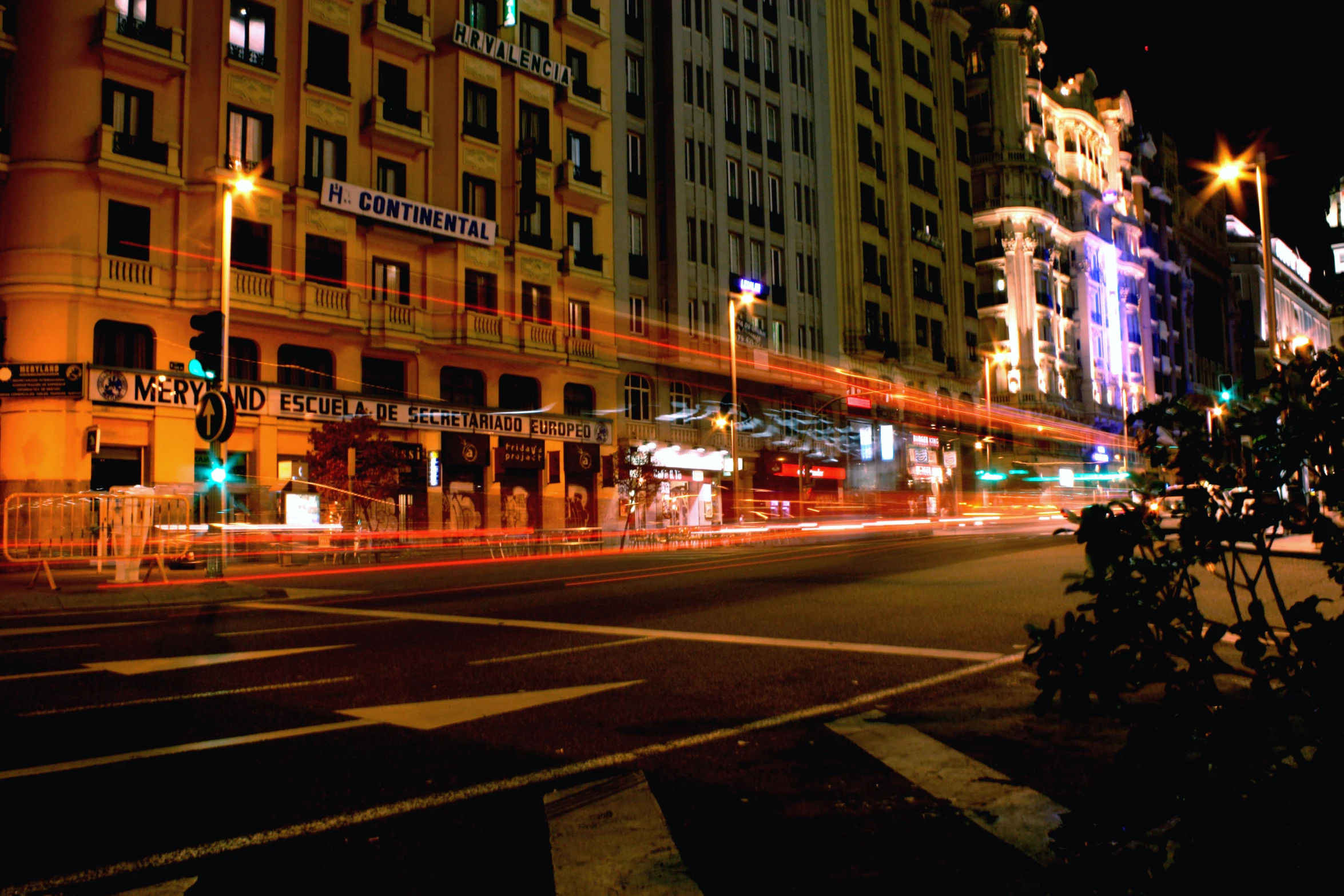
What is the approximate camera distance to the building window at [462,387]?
32.9 m

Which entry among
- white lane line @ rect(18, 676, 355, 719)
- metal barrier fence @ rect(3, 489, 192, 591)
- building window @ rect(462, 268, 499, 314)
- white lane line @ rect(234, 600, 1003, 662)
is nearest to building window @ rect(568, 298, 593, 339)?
building window @ rect(462, 268, 499, 314)

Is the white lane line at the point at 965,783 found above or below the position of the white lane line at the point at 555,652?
below

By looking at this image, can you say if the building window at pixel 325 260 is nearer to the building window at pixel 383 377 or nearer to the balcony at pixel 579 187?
the building window at pixel 383 377

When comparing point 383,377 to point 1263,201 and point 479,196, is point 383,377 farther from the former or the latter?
point 1263,201

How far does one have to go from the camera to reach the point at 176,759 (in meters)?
4.74

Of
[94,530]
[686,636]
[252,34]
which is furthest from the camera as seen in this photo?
[252,34]

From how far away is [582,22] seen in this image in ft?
123

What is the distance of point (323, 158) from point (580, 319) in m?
11.2

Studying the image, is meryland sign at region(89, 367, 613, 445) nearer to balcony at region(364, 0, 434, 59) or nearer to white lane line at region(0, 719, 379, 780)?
balcony at region(364, 0, 434, 59)

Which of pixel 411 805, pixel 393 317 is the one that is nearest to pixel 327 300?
pixel 393 317

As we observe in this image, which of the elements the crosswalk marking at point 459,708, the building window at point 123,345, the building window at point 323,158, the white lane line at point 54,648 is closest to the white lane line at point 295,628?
the white lane line at point 54,648

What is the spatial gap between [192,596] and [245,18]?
22.2 metres

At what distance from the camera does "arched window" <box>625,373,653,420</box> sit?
39.3m

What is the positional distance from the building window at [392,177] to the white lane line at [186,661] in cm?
2577
